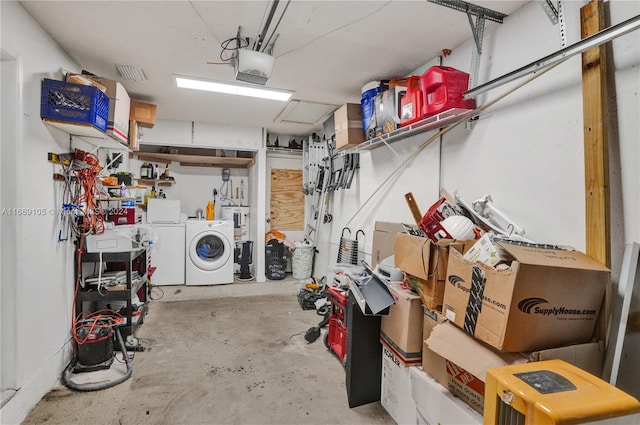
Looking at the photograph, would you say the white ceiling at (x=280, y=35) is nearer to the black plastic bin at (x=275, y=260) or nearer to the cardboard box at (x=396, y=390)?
the cardboard box at (x=396, y=390)

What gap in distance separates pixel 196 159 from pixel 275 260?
7.18 feet

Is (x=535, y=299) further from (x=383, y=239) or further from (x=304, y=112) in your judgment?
(x=304, y=112)

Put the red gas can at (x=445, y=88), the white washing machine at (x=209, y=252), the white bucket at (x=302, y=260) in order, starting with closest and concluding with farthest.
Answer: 1. the red gas can at (x=445, y=88)
2. the white washing machine at (x=209, y=252)
3. the white bucket at (x=302, y=260)

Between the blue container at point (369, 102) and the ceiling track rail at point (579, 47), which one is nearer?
the ceiling track rail at point (579, 47)

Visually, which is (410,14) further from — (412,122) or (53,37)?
(53,37)

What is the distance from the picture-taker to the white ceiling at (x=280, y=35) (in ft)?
6.30

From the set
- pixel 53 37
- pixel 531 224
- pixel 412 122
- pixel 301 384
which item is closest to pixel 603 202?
pixel 531 224

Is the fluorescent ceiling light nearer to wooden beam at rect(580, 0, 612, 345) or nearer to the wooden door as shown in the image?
the wooden door

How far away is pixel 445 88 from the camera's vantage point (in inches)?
79.0

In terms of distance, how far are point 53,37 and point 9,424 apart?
251cm

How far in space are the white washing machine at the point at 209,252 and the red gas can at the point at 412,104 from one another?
11.3ft

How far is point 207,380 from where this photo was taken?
2.33 metres

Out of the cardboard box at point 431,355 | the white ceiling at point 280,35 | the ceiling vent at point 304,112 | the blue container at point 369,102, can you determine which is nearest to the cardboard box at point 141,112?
the white ceiling at point 280,35

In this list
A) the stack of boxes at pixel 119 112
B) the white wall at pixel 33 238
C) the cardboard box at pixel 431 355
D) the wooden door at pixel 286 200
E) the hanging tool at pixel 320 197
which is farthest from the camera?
the wooden door at pixel 286 200
